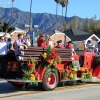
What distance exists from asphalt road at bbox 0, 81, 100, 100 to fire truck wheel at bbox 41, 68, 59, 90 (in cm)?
21

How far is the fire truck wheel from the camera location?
1119cm

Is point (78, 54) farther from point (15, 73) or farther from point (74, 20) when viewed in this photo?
point (74, 20)

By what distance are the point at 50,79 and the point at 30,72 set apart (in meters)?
1.02

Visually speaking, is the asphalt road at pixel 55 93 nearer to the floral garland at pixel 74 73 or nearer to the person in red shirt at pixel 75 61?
the floral garland at pixel 74 73

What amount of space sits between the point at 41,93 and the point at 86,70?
2.74m

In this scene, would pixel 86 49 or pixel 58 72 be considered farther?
pixel 86 49

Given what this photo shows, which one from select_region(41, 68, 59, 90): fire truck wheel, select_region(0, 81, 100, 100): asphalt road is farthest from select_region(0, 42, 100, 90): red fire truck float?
select_region(0, 81, 100, 100): asphalt road

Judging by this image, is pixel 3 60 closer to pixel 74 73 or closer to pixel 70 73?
pixel 70 73

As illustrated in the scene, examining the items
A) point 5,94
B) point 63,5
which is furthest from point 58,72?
point 63,5

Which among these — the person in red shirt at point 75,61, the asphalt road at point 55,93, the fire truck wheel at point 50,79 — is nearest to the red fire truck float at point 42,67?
the fire truck wheel at point 50,79

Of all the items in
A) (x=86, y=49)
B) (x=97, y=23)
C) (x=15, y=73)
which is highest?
(x=97, y=23)

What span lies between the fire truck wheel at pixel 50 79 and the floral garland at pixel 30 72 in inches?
15.0

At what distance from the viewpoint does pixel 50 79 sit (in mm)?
11516

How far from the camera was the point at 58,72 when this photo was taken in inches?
463
